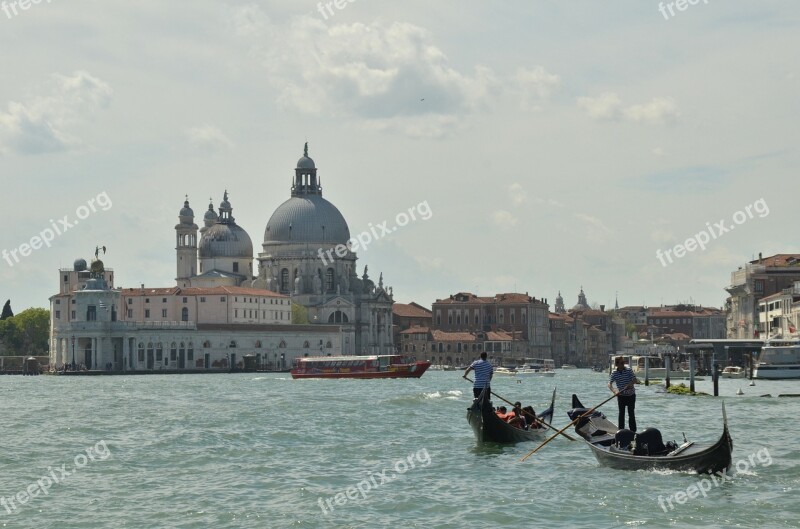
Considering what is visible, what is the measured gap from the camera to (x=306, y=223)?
141250 millimetres

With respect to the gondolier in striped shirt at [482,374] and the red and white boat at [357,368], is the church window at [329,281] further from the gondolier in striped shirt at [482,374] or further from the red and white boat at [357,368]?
the gondolier in striped shirt at [482,374]

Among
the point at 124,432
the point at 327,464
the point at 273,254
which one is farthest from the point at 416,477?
the point at 273,254

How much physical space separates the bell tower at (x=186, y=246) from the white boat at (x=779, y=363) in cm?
8112

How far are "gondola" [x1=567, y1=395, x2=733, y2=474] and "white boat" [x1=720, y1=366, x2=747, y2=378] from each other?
5194cm

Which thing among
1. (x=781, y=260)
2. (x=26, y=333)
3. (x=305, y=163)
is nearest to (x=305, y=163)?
(x=305, y=163)

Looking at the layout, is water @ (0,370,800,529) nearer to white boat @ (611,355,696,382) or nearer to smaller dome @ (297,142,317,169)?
white boat @ (611,355,696,382)

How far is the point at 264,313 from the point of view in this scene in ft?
425

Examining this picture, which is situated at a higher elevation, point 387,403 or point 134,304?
point 134,304

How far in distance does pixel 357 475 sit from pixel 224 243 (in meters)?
119

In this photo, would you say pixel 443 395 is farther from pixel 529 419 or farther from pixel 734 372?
pixel 734 372

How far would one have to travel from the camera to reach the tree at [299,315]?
13550 centimetres

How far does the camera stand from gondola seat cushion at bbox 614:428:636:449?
2500cm

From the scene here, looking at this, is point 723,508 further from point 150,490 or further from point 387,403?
point 387,403

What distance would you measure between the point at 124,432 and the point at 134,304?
89.5 m
